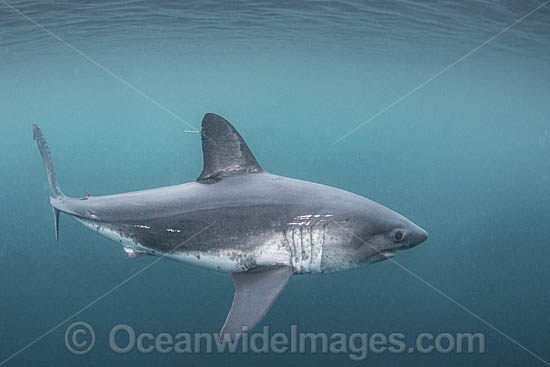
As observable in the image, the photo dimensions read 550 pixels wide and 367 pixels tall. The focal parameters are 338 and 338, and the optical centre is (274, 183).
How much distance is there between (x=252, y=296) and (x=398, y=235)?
185 centimetres

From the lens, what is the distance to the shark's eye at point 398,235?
399 cm

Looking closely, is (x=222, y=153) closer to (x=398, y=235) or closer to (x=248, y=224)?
(x=248, y=224)

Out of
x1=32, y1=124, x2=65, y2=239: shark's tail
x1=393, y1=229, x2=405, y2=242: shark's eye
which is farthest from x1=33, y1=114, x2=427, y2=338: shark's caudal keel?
x1=32, y1=124, x2=65, y2=239: shark's tail

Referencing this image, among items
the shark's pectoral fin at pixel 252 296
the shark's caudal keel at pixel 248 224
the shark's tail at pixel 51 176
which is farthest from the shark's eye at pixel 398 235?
the shark's tail at pixel 51 176

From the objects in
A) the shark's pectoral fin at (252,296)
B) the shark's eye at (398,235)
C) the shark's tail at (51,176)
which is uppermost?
the shark's tail at (51,176)

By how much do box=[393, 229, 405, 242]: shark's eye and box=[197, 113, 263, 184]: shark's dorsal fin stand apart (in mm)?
2090

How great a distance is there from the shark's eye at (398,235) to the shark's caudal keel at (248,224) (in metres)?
0.01

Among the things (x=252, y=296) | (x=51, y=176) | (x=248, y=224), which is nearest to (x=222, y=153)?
(x=248, y=224)

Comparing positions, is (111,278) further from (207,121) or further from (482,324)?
(482,324)

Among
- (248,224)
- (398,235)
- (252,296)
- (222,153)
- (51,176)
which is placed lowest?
(252,296)

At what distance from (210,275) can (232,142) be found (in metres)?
5.59

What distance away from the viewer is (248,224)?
417 cm

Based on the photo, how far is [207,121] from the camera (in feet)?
15.4

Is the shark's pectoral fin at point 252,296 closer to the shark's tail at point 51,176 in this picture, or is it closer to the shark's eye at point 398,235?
the shark's eye at point 398,235
